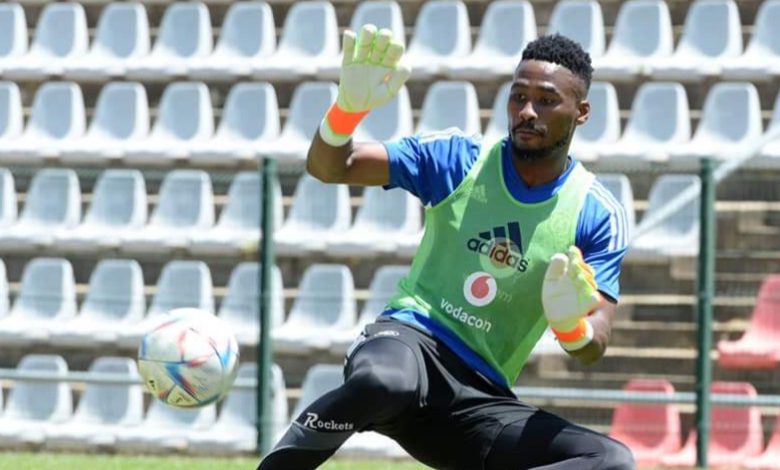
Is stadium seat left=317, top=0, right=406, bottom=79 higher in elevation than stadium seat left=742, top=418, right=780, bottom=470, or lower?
higher

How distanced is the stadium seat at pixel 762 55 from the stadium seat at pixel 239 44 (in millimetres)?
3844

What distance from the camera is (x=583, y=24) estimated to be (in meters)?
12.6

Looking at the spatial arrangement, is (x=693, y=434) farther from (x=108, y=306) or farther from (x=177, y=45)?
(x=177, y=45)

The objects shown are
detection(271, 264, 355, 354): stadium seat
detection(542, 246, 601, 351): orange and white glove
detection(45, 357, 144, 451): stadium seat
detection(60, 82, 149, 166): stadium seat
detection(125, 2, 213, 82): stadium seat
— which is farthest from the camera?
detection(125, 2, 213, 82): stadium seat

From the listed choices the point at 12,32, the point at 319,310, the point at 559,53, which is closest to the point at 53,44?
the point at 12,32

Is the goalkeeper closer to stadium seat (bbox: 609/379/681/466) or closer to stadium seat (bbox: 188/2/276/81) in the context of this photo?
stadium seat (bbox: 609/379/681/466)

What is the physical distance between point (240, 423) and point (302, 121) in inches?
113

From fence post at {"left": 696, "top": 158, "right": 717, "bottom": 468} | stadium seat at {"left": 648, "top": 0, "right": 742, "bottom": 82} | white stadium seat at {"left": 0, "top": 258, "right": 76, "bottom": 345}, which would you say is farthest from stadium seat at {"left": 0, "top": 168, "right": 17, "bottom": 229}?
fence post at {"left": 696, "top": 158, "right": 717, "bottom": 468}

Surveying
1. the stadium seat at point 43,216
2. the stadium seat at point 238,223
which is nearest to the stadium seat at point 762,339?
the stadium seat at point 238,223

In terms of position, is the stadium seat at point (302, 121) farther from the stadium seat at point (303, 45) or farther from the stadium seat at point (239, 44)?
the stadium seat at point (239, 44)

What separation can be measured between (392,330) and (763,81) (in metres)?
7.88

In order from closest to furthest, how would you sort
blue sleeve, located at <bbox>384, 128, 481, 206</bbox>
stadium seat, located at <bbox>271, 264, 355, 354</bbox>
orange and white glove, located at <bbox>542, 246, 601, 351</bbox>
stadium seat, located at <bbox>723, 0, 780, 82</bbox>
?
1. orange and white glove, located at <bbox>542, 246, 601, 351</bbox>
2. blue sleeve, located at <bbox>384, 128, 481, 206</bbox>
3. stadium seat, located at <bbox>271, 264, 355, 354</bbox>
4. stadium seat, located at <bbox>723, 0, 780, 82</bbox>

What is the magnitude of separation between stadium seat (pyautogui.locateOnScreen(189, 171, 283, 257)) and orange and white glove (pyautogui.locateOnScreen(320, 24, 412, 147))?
5958 millimetres

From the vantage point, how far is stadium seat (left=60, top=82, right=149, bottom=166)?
44.8 feet
